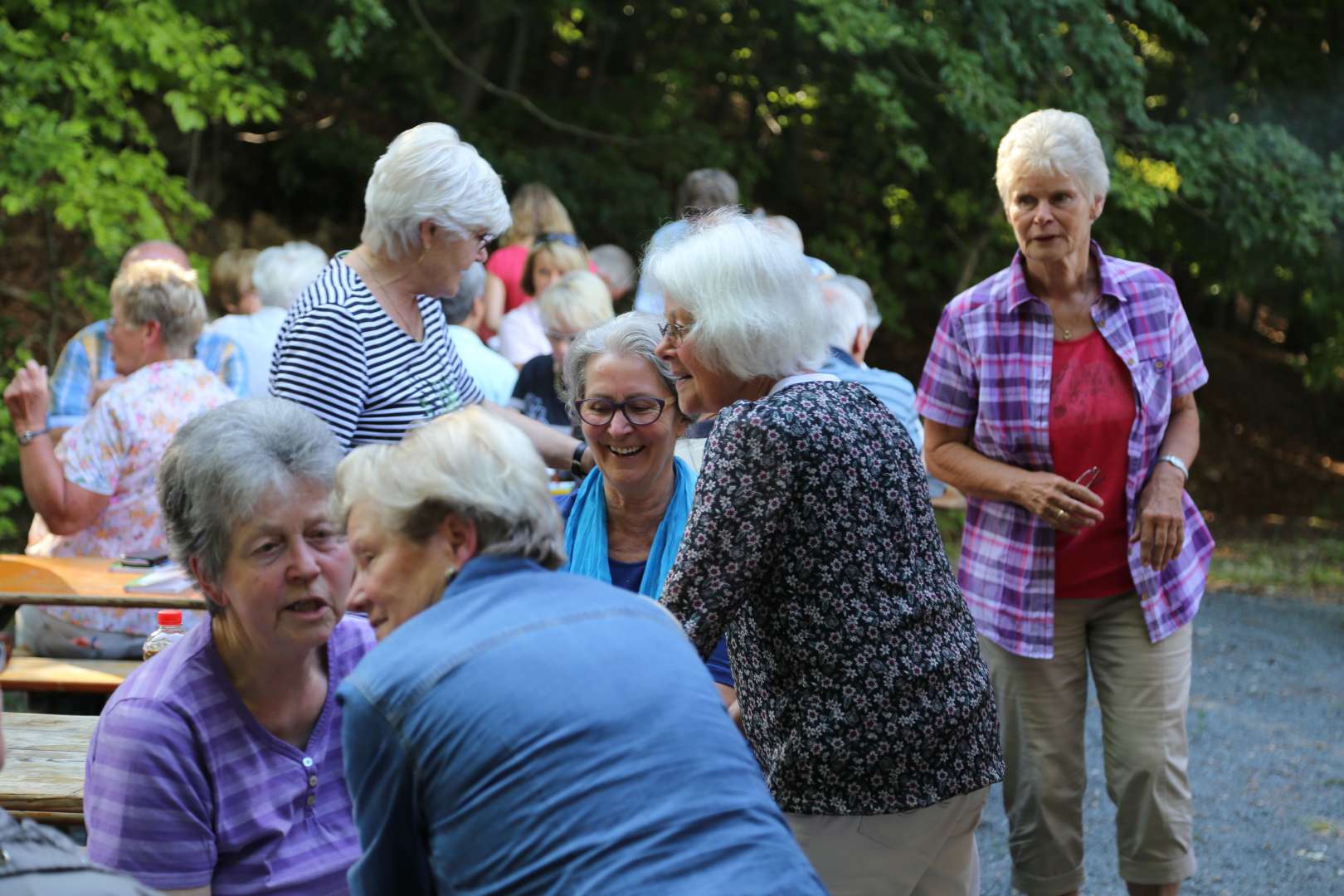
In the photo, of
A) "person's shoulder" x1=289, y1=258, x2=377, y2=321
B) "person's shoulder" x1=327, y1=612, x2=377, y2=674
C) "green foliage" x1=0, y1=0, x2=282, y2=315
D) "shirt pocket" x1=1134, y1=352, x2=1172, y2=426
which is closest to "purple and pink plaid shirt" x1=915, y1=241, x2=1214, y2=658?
"shirt pocket" x1=1134, y1=352, x2=1172, y2=426

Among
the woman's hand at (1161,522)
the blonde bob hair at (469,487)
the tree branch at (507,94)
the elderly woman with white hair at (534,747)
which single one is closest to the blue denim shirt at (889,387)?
the woman's hand at (1161,522)

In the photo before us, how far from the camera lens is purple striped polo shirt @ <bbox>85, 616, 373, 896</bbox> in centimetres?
217

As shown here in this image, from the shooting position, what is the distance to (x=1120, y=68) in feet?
30.9

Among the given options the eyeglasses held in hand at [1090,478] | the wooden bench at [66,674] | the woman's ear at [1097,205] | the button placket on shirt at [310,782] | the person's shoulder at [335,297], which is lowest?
the wooden bench at [66,674]

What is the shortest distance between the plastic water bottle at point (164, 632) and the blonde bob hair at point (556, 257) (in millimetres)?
3490

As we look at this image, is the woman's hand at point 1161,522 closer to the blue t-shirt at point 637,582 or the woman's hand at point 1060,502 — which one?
the woman's hand at point 1060,502

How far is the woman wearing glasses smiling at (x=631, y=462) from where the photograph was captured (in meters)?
3.01

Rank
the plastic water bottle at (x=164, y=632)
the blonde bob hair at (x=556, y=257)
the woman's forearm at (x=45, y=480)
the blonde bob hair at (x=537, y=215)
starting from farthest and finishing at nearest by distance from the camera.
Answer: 1. the blonde bob hair at (x=537, y=215)
2. the blonde bob hair at (x=556, y=257)
3. the woman's forearm at (x=45, y=480)
4. the plastic water bottle at (x=164, y=632)

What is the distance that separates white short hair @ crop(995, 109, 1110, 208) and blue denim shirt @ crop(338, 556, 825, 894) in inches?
88.8

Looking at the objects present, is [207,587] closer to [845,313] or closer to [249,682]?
[249,682]

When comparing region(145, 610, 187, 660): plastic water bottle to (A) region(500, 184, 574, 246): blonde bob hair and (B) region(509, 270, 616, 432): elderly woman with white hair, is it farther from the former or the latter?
(A) region(500, 184, 574, 246): blonde bob hair

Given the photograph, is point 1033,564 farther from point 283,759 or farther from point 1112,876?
point 283,759

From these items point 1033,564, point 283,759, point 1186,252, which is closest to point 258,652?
point 283,759

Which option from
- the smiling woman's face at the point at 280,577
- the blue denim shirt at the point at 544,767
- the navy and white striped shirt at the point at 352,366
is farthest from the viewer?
the navy and white striped shirt at the point at 352,366
